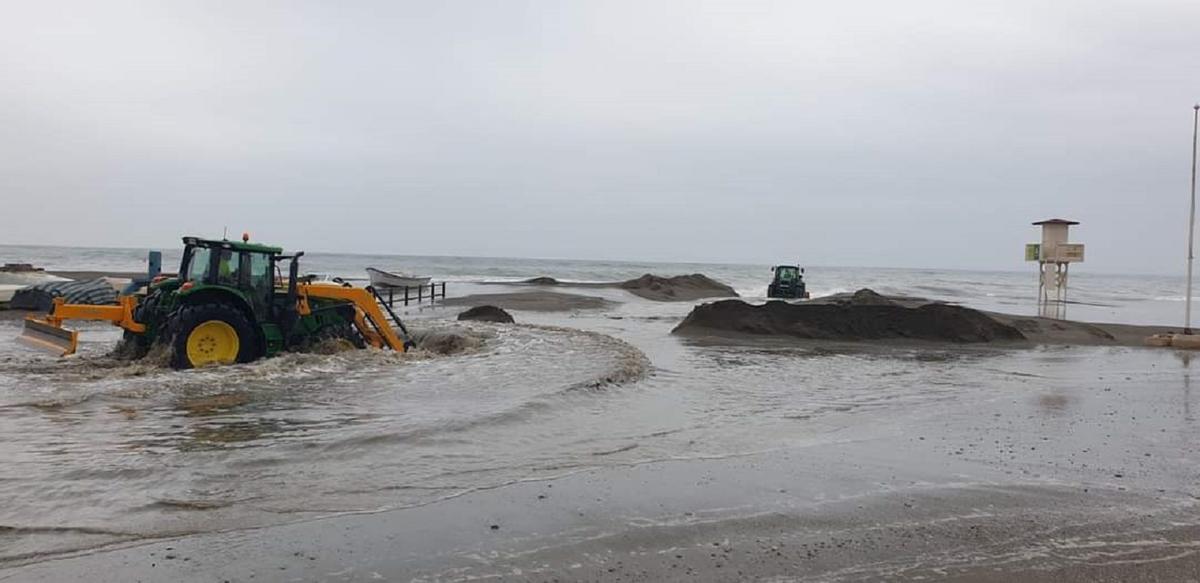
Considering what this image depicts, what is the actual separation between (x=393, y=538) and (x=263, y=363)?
8.10 metres

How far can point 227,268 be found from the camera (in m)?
12.6

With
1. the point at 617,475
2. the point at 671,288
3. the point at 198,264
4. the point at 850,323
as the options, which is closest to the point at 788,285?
the point at 671,288

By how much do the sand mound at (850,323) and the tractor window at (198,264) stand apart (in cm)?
1205

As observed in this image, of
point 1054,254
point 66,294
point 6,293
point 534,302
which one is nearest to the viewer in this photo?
point 66,294

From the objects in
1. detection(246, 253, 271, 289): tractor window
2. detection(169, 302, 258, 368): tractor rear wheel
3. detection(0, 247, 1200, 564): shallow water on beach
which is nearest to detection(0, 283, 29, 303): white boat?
detection(0, 247, 1200, 564): shallow water on beach

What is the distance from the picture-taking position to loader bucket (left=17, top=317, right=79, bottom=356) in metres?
12.1

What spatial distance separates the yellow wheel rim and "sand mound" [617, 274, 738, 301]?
31896 mm

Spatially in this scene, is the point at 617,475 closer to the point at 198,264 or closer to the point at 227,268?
the point at 227,268

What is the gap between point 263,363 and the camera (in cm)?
1216

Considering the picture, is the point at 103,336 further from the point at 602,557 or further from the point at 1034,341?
the point at 1034,341

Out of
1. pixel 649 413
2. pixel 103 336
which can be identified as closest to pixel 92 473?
pixel 649 413

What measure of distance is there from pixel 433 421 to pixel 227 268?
229 inches

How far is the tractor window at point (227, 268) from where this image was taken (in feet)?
41.2

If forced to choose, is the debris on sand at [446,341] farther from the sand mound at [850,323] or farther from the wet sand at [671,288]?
the wet sand at [671,288]
